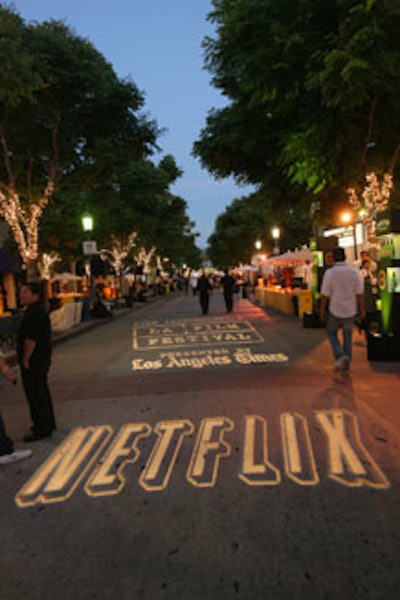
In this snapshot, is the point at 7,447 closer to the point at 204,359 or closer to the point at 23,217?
the point at 204,359

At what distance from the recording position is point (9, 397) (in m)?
8.28

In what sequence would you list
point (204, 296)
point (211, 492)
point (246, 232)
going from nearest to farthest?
1. point (211, 492)
2. point (204, 296)
3. point (246, 232)

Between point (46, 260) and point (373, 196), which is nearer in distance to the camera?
point (373, 196)

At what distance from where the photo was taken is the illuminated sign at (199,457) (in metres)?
4.41

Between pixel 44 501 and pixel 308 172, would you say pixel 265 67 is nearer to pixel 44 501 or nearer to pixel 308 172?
pixel 308 172

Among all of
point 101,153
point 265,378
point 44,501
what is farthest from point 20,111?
point 44,501

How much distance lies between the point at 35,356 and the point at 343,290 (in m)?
4.66

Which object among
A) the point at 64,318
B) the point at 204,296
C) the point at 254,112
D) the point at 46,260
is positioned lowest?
the point at 64,318

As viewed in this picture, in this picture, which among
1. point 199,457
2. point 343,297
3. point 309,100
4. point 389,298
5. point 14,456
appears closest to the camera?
point 199,457

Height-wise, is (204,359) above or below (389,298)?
below

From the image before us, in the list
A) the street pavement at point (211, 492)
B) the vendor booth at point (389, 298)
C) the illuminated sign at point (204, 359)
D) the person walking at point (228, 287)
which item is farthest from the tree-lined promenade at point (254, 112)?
the street pavement at point (211, 492)

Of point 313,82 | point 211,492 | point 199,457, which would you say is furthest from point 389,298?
→ point 211,492

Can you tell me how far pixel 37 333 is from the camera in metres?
5.79

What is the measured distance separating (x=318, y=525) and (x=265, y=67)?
36.9ft
